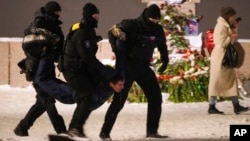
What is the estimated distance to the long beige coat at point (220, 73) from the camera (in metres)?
10.4

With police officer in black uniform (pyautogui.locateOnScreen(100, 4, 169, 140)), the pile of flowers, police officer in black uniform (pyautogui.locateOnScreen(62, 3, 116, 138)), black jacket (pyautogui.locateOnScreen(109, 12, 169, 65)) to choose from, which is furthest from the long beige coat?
police officer in black uniform (pyautogui.locateOnScreen(62, 3, 116, 138))

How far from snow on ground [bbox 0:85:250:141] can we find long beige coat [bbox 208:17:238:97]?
1.17 ft

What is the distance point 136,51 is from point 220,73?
2.73m

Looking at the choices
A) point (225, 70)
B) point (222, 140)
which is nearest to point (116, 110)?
point (222, 140)

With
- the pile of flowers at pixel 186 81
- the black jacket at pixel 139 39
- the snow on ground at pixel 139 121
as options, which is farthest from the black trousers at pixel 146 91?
the pile of flowers at pixel 186 81

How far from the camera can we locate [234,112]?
10641 millimetres

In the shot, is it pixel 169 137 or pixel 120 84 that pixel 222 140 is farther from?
pixel 120 84

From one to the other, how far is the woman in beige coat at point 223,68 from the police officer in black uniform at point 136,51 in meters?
2.18

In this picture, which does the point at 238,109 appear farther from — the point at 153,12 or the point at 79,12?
the point at 79,12

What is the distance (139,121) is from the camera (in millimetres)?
9969

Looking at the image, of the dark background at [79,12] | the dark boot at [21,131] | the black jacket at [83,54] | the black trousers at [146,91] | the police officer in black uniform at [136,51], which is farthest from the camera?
the dark background at [79,12]

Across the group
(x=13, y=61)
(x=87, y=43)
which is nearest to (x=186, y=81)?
(x=13, y=61)

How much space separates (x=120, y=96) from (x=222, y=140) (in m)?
1.29

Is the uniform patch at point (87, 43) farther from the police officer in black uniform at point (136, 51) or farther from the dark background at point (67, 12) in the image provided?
the dark background at point (67, 12)
